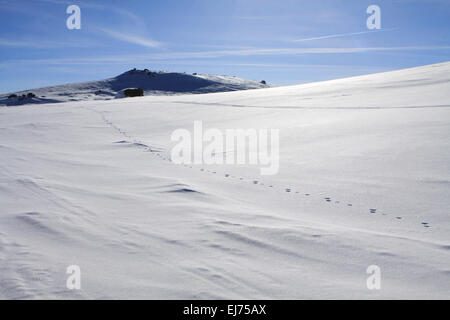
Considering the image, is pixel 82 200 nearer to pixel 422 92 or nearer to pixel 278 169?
pixel 278 169

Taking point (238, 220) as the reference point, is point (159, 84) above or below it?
above

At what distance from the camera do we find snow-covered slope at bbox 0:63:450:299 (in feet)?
4.71

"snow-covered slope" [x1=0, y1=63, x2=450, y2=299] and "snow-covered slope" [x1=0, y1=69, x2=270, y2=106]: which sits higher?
"snow-covered slope" [x1=0, y1=69, x2=270, y2=106]

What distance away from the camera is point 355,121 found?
4828 millimetres

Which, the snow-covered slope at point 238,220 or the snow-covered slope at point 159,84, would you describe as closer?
the snow-covered slope at point 238,220

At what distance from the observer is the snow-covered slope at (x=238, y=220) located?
143 cm

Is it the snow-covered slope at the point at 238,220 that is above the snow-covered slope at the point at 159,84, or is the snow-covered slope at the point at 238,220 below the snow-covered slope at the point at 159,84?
below

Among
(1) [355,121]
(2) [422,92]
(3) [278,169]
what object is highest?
(2) [422,92]

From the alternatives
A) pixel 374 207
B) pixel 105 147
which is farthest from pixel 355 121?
pixel 105 147

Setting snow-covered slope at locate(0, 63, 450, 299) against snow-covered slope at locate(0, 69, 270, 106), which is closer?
snow-covered slope at locate(0, 63, 450, 299)

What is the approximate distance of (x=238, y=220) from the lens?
2.08 m

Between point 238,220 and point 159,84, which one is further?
point 159,84
